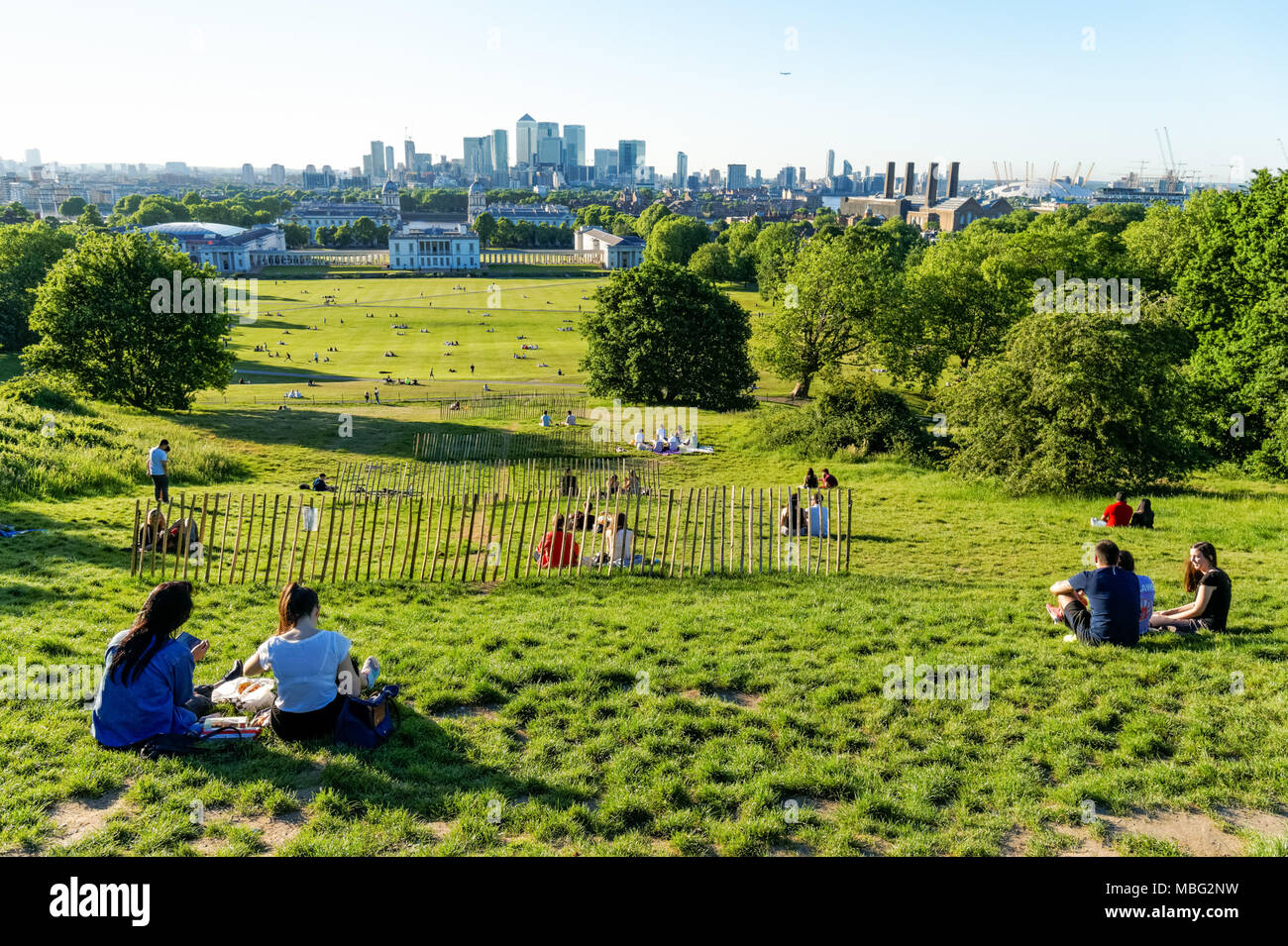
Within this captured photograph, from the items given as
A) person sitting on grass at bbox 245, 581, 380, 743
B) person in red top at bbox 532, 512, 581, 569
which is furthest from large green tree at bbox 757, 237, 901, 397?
person sitting on grass at bbox 245, 581, 380, 743

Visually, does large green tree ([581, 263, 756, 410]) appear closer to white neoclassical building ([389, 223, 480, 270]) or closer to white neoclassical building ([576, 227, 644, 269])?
white neoclassical building ([576, 227, 644, 269])

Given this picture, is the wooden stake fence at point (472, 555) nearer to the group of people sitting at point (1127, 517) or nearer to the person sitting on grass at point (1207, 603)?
the person sitting on grass at point (1207, 603)

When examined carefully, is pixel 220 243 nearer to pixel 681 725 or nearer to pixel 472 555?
pixel 472 555

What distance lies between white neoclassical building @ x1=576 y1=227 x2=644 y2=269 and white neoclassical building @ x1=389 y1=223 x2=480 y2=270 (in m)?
25.3

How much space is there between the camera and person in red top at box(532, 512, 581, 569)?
1400 cm

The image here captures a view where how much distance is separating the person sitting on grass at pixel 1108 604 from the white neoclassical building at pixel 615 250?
6016 inches

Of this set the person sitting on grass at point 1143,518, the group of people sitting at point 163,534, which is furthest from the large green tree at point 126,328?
the person sitting on grass at point 1143,518

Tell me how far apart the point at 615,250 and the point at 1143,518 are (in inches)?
6139

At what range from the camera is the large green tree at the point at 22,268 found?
6119cm

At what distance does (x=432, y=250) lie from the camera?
171 meters

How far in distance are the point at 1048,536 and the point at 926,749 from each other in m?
11.3

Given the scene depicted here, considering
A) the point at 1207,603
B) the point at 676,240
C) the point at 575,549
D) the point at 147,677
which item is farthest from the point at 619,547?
the point at 676,240

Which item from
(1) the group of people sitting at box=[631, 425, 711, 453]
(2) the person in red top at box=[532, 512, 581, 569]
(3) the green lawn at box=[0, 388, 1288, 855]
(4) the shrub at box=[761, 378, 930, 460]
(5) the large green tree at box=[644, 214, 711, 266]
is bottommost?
(3) the green lawn at box=[0, 388, 1288, 855]
